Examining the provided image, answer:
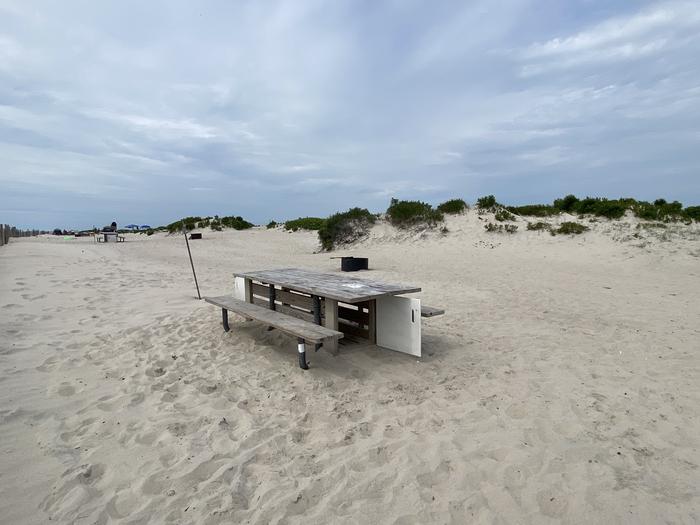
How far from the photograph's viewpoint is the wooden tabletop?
4.14m

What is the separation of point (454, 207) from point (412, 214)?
195 cm

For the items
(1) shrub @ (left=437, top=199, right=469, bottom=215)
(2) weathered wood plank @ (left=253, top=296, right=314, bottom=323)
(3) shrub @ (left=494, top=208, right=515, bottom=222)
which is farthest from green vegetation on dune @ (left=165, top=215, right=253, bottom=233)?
(2) weathered wood plank @ (left=253, top=296, right=314, bottom=323)

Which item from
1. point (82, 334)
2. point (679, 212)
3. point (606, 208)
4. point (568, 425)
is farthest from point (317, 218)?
point (568, 425)

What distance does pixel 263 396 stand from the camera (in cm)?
369

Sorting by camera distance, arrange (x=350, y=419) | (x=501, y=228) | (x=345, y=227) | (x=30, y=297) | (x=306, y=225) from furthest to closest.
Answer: (x=306, y=225)
(x=345, y=227)
(x=501, y=228)
(x=30, y=297)
(x=350, y=419)

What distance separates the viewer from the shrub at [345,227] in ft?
63.9

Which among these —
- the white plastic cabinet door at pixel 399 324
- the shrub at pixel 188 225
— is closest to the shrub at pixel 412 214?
the white plastic cabinet door at pixel 399 324

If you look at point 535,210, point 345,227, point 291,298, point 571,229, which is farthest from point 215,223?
point 291,298

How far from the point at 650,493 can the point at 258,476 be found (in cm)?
238

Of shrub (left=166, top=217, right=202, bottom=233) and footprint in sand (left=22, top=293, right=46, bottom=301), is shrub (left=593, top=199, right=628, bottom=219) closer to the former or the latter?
footprint in sand (left=22, top=293, right=46, bottom=301)

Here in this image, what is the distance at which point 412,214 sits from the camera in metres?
18.9

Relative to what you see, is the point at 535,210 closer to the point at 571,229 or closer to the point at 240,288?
the point at 571,229

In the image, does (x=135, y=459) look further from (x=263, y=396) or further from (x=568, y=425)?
(x=568, y=425)

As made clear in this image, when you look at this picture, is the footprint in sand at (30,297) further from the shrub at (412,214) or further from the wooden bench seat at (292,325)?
the shrub at (412,214)
